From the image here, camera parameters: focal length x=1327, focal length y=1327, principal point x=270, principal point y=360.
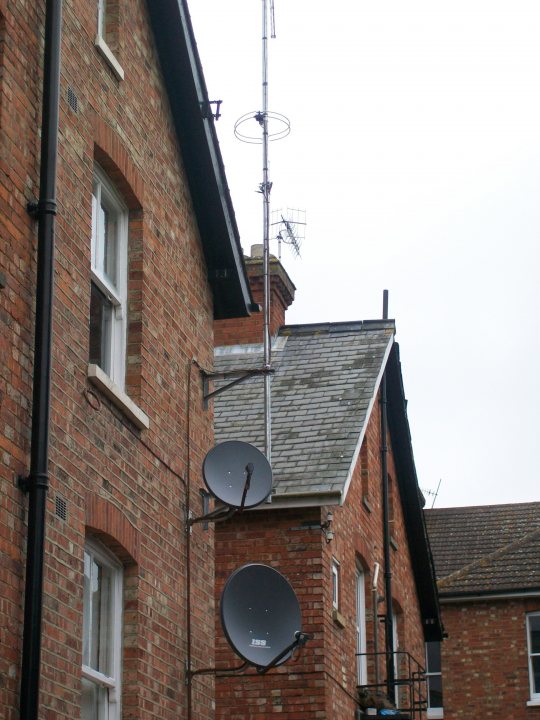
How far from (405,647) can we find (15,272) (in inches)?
583

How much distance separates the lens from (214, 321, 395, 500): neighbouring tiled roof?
1728 cm

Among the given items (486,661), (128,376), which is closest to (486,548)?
(486,661)

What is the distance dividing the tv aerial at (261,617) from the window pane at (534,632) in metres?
16.9

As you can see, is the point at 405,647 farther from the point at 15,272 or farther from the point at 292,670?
the point at 15,272

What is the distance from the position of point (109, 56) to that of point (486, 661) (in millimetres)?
19369

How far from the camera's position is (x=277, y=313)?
73.5ft

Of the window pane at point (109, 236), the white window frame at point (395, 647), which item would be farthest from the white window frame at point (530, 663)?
the window pane at point (109, 236)

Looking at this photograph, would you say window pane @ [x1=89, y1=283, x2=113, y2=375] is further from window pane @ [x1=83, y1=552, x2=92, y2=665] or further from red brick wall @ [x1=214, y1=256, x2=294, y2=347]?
red brick wall @ [x1=214, y1=256, x2=294, y2=347]

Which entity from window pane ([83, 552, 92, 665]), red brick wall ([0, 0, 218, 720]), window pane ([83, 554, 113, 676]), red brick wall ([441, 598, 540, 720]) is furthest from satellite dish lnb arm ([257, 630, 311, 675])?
red brick wall ([441, 598, 540, 720])

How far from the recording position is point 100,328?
37.1ft

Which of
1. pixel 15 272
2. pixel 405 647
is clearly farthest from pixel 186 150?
pixel 405 647

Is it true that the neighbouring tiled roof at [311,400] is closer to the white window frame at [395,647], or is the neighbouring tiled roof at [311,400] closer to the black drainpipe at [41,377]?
the white window frame at [395,647]

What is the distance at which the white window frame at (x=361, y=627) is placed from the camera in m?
18.9

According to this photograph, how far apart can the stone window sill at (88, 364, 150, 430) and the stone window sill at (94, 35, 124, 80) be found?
9.14 feet
